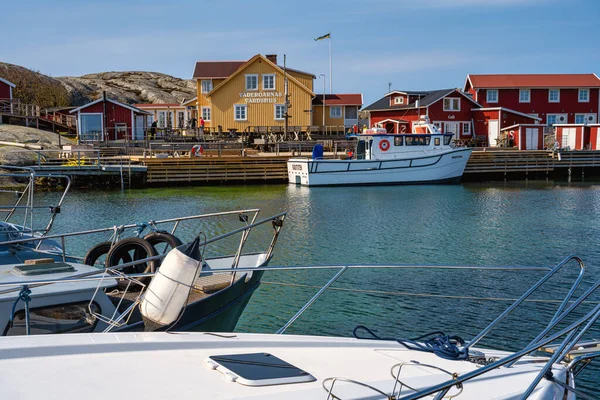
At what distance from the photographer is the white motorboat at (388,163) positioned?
120ft

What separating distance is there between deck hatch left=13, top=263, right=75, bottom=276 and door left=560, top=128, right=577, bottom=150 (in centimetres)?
4718

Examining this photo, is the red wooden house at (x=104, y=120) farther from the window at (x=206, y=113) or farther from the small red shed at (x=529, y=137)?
the small red shed at (x=529, y=137)

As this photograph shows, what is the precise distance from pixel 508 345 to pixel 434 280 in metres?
3.88

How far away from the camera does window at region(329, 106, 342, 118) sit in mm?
54388

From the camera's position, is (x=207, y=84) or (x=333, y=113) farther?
(x=207, y=84)

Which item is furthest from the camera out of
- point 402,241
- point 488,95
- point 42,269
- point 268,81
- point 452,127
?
point 488,95

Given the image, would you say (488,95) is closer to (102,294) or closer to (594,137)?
(594,137)

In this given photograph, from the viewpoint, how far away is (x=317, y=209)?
2642 centimetres

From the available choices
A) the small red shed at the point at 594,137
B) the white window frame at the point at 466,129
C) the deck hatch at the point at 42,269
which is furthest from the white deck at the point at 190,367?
the white window frame at the point at 466,129

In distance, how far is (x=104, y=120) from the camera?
4631cm

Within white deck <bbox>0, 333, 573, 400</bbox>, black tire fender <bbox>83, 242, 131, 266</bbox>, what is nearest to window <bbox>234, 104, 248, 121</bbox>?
black tire fender <bbox>83, 242, 131, 266</bbox>

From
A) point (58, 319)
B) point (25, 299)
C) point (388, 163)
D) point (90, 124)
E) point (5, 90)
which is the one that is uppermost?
point (5, 90)

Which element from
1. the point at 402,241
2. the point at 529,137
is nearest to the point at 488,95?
the point at 529,137

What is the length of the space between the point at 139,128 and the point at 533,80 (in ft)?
114
